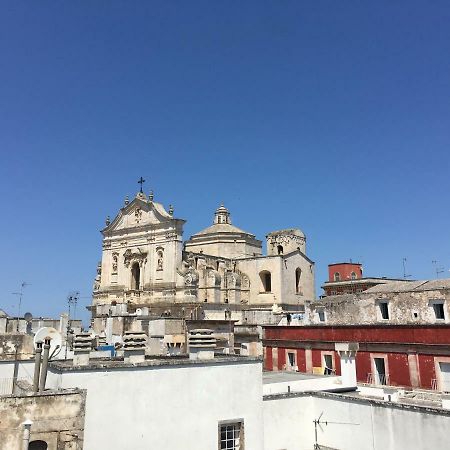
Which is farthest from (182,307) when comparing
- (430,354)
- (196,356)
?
(196,356)

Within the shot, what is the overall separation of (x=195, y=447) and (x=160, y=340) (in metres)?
11.9

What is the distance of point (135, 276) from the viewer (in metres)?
50.9

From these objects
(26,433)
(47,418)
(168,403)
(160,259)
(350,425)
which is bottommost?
(350,425)

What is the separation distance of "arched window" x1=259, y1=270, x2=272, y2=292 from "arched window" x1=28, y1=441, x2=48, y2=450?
43.3 metres

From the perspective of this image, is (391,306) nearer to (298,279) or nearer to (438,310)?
(438,310)

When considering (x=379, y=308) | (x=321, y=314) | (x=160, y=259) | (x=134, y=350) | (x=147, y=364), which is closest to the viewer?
(x=147, y=364)

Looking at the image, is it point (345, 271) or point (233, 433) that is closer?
point (233, 433)

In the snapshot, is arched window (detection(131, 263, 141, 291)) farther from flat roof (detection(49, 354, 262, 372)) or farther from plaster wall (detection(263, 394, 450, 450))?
flat roof (detection(49, 354, 262, 372))

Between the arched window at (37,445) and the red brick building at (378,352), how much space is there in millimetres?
17487

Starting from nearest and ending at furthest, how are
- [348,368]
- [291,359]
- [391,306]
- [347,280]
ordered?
[348,368] → [391,306] → [291,359] → [347,280]

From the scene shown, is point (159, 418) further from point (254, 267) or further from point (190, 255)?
point (254, 267)

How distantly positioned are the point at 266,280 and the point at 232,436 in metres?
41.0

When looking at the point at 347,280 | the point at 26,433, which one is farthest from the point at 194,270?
the point at 26,433

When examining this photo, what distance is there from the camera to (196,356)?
14.0 meters
